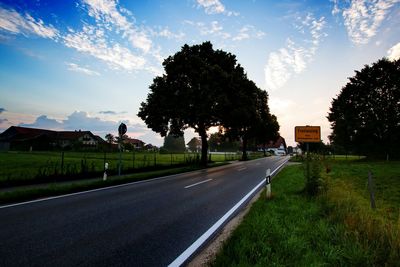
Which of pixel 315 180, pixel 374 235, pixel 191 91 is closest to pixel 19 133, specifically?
pixel 191 91

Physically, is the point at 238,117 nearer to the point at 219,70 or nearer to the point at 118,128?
the point at 219,70

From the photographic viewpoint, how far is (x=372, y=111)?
37438mm

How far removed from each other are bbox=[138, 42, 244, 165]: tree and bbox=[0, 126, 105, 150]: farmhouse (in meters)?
42.5

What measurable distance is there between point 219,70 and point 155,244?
22907mm

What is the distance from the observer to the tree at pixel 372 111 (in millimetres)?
36219

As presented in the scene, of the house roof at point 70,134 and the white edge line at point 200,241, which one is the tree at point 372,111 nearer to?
the white edge line at point 200,241

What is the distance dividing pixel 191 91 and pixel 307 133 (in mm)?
16004

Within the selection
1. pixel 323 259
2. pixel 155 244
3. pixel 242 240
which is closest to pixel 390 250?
pixel 323 259

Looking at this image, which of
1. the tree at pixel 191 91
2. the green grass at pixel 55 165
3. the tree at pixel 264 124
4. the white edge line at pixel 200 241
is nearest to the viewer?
the white edge line at pixel 200 241

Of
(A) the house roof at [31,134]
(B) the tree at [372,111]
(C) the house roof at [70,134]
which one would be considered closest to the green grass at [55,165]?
(B) the tree at [372,111]

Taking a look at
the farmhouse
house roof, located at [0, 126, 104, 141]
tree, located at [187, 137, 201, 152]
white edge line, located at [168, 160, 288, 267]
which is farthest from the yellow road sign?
tree, located at [187, 137, 201, 152]

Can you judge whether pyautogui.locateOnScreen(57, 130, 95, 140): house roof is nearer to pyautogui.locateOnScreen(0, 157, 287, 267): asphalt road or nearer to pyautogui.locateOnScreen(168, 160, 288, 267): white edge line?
pyautogui.locateOnScreen(0, 157, 287, 267): asphalt road

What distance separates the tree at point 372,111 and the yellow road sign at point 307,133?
32.6 meters

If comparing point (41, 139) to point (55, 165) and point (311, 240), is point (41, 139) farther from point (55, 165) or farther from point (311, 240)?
A: point (311, 240)
